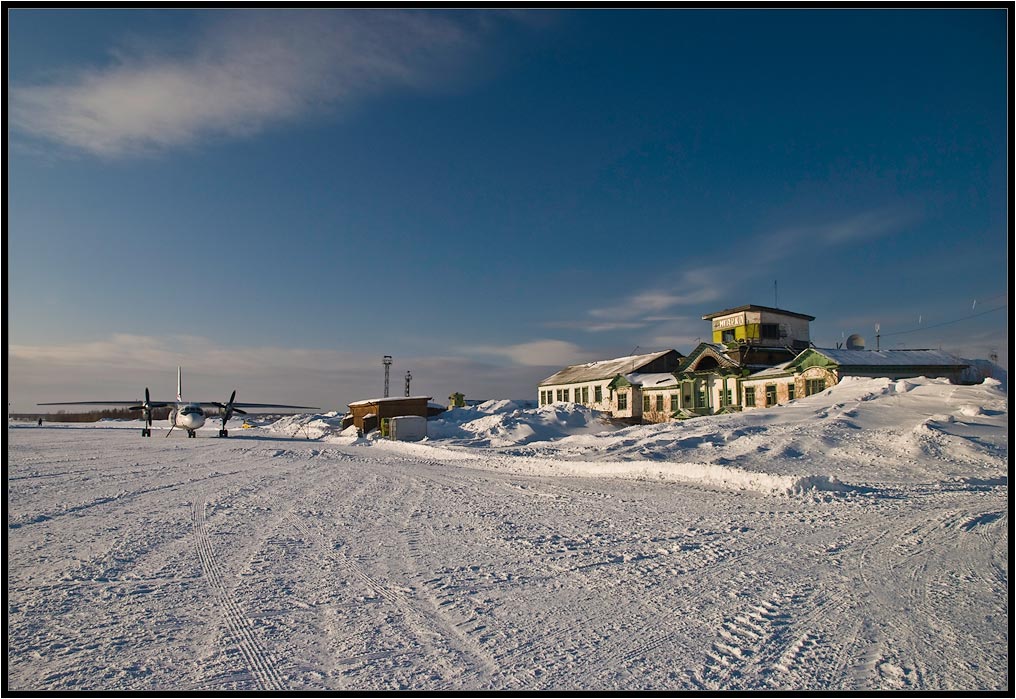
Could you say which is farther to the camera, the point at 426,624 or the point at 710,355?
the point at 710,355

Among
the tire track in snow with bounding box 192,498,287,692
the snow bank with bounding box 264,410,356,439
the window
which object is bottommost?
the snow bank with bounding box 264,410,356,439

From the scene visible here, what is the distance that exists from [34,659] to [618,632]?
4564 mm

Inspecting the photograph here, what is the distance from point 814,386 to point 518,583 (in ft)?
100.0

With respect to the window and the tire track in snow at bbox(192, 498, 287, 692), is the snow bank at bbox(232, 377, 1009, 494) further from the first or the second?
the tire track in snow at bbox(192, 498, 287, 692)

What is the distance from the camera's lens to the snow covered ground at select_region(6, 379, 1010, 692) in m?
4.50

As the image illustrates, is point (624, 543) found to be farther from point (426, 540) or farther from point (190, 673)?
point (190, 673)

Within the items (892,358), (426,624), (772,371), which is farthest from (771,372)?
(426,624)

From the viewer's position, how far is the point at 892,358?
3341cm

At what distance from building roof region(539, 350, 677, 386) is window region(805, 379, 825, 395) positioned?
59.8 ft

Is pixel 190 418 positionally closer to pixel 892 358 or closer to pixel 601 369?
pixel 601 369

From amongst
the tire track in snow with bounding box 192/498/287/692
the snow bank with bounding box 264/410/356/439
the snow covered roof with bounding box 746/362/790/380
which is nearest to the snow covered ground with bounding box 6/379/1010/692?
the tire track in snow with bounding box 192/498/287/692

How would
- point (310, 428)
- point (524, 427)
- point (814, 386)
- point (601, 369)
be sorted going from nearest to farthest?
point (814, 386) → point (524, 427) → point (310, 428) → point (601, 369)

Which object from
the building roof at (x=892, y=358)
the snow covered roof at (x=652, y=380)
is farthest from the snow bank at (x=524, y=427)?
the building roof at (x=892, y=358)

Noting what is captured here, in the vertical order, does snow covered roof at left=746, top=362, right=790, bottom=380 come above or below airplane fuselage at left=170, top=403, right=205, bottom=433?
above
